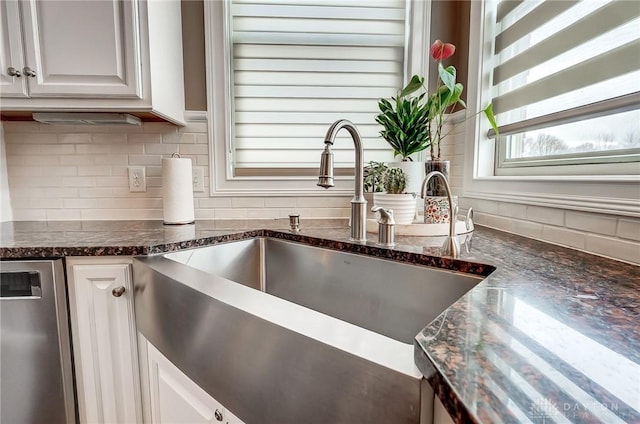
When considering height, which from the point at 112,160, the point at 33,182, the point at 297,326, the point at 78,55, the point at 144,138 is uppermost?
the point at 78,55

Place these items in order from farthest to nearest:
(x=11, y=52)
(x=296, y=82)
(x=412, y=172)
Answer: (x=296, y=82), (x=412, y=172), (x=11, y=52)

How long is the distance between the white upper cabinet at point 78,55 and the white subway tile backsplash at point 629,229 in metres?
1.47

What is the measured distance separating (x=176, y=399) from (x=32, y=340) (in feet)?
1.62

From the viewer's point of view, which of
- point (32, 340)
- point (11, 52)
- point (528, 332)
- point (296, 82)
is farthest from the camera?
point (296, 82)

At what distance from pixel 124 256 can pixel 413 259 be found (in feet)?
2.80

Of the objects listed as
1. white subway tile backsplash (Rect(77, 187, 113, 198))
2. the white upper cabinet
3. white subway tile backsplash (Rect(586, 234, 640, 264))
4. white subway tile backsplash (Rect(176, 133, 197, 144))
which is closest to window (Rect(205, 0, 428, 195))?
white subway tile backsplash (Rect(176, 133, 197, 144))

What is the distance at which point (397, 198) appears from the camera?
114cm

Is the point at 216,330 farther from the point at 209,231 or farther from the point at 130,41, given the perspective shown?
the point at 130,41

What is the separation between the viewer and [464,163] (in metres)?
1.47

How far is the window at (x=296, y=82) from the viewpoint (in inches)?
59.4

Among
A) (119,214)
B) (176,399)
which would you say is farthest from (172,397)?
(119,214)

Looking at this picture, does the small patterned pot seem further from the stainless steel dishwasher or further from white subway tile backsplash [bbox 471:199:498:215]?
the stainless steel dishwasher

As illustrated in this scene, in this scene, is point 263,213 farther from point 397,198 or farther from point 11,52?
point 11,52

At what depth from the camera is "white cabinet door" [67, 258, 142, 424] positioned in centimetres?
96
